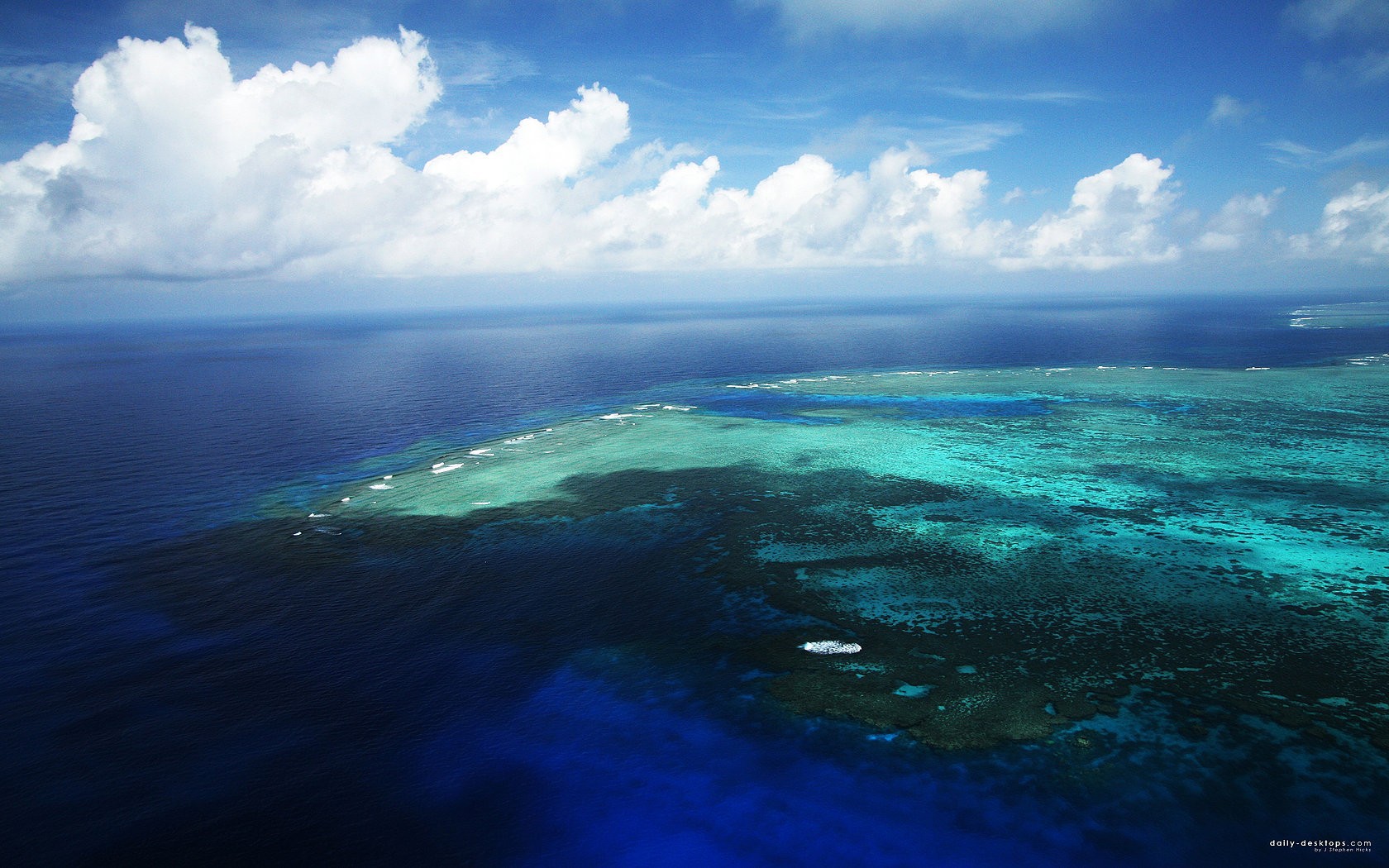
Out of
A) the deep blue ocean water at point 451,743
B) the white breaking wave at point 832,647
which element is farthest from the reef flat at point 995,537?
the deep blue ocean water at point 451,743

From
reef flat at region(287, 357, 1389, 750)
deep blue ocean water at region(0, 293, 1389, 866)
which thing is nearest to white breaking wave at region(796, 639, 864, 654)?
reef flat at region(287, 357, 1389, 750)

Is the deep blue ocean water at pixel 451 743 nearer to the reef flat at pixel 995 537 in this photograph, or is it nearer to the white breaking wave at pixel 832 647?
the reef flat at pixel 995 537

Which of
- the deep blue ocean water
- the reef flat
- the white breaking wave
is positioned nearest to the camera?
the deep blue ocean water

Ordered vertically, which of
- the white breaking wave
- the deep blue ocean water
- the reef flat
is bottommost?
the deep blue ocean water

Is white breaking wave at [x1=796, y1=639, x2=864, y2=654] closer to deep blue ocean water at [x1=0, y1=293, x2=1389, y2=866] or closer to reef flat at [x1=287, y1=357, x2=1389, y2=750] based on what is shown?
reef flat at [x1=287, y1=357, x2=1389, y2=750]

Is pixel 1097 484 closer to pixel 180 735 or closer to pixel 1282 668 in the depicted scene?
pixel 1282 668

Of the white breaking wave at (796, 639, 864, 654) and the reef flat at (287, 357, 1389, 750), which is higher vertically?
the reef flat at (287, 357, 1389, 750)

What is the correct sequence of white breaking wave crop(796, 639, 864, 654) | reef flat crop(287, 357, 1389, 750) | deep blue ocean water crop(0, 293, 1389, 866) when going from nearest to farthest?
deep blue ocean water crop(0, 293, 1389, 866), reef flat crop(287, 357, 1389, 750), white breaking wave crop(796, 639, 864, 654)

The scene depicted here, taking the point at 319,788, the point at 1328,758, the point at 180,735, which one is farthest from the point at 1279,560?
the point at 180,735

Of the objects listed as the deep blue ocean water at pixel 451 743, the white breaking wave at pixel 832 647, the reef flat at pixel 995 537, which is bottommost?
the deep blue ocean water at pixel 451 743
